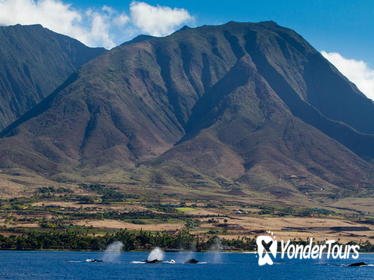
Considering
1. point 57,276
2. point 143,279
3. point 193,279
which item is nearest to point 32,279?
point 57,276

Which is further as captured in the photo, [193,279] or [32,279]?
[193,279]

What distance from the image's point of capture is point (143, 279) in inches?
7461

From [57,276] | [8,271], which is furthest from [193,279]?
[8,271]

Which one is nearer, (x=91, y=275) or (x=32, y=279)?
(x=32, y=279)

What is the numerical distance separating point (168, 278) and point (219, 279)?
1426cm

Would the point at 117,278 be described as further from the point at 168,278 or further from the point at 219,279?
the point at 219,279

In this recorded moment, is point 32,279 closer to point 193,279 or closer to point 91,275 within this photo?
point 91,275

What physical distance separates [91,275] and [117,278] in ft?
31.0

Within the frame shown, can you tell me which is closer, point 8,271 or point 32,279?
point 32,279

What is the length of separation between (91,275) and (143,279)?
589 inches

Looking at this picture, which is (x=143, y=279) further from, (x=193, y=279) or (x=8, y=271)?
(x=8, y=271)

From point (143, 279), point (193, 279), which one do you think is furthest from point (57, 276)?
point (193, 279)

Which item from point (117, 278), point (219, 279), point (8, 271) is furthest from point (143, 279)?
point (8, 271)

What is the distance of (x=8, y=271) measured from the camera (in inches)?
7781
